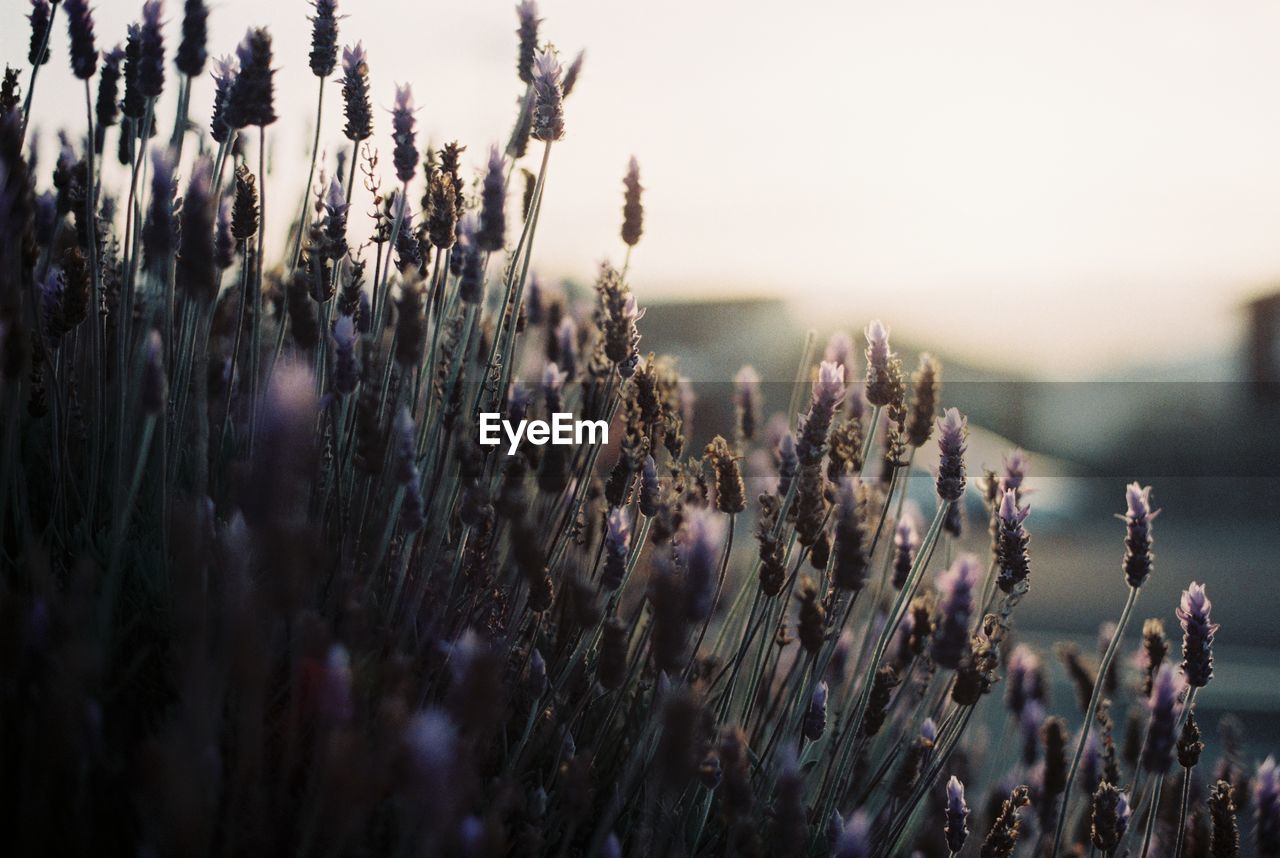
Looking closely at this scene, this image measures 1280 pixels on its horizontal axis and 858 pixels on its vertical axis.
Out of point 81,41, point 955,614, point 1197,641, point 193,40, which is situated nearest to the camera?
point 955,614

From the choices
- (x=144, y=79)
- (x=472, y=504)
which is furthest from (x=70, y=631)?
(x=144, y=79)

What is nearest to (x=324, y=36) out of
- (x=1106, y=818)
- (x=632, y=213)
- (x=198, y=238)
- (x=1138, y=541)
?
(x=632, y=213)

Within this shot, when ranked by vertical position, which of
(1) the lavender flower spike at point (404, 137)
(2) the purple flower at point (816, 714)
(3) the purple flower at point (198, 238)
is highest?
(1) the lavender flower spike at point (404, 137)

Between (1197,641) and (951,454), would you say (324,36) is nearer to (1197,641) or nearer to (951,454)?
(951,454)

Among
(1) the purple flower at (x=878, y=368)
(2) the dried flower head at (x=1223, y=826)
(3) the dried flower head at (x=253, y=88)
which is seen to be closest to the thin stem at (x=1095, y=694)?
(2) the dried flower head at (x=1223, y=826)

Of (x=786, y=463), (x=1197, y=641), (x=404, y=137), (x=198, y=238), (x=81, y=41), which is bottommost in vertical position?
(x=1197, y=641)

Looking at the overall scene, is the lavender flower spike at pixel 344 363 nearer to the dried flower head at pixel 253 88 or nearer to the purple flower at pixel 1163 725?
the dried flower head at pixel 253 88

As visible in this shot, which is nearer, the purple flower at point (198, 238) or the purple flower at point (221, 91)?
the purple flower at point (198, 238)

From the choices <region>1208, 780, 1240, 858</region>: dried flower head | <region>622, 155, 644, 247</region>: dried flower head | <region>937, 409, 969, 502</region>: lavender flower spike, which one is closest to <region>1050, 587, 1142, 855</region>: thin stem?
<region>1208, 780, 1240, 858</region>: dried flower head
